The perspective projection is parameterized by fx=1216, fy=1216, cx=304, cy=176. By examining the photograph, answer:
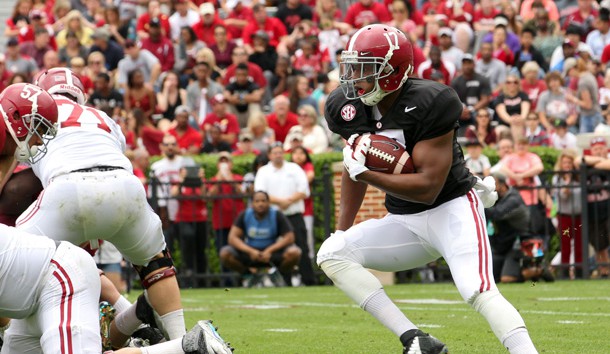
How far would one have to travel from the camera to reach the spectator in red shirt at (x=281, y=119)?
16.3 m

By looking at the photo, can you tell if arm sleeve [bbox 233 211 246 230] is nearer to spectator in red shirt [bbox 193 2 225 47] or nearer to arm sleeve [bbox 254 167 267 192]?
arm sleeve [bbox 254 167 267 192]

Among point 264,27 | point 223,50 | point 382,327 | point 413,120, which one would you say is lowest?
point 382,327

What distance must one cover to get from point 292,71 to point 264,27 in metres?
1.72

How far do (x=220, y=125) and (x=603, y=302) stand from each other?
7.11 metres

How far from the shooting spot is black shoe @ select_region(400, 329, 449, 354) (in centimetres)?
599

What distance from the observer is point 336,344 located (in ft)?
26.9

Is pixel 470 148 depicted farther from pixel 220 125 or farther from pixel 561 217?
pixel 220 125

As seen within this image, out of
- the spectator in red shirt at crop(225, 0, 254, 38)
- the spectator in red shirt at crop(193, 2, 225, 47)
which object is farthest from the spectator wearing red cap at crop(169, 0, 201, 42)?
the spectator in red shirt at crop(225, 0, 254, 38)

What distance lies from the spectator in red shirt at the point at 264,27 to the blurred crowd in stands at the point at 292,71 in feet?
0.07

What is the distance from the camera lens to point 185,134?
1620cm

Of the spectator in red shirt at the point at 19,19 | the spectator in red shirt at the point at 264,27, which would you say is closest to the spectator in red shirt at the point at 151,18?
the spectator in red shirt at the point at 264,27

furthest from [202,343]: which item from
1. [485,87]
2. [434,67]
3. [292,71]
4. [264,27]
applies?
[264,27]

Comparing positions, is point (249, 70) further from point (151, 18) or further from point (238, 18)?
point (151, 18)

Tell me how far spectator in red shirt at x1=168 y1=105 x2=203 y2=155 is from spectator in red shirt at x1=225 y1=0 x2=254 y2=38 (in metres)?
3.80
